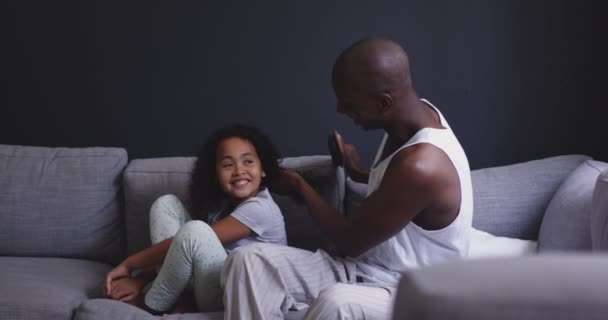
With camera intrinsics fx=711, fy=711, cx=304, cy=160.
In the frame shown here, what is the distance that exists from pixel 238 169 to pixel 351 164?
39 cm

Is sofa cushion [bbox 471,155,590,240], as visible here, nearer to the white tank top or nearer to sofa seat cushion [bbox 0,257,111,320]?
the white tank top

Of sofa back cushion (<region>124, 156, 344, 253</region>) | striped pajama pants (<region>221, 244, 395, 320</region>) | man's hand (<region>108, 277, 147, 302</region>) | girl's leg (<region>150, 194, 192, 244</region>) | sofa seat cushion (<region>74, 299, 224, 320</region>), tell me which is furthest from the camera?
sofa back cushion (<region>124, 156, 344, 253</region>)

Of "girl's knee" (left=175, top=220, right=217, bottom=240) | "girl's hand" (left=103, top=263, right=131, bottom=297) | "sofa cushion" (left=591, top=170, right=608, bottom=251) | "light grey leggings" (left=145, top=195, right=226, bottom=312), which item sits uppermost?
"sofa cushion" (left=591, top=170, right=608, bottom=251)

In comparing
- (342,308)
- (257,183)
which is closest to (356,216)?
(342,308)

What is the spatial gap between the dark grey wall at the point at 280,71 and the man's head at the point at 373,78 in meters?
0.89

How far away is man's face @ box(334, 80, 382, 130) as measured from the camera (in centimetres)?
178

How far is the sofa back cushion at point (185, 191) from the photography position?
2387 millimetres

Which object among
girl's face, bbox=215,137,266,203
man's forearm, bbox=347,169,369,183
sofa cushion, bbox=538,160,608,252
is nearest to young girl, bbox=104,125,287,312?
girl's face, bbox=215,137,266,203

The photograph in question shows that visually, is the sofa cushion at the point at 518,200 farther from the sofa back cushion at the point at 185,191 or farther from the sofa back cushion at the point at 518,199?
the sofa back cushion at the point at 185,191

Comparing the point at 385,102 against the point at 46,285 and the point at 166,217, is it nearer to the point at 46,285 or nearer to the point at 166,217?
the point at 166,217

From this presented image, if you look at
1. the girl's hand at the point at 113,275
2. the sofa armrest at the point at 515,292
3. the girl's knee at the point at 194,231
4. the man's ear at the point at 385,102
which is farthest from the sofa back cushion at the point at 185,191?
the sofa armrest at the point at 515,292

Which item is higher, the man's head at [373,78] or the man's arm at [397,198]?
the man's head at [373,78]

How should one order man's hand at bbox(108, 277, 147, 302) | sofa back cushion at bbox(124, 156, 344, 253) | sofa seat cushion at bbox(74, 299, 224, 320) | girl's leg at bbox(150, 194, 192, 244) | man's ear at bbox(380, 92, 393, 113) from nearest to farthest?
man's ear at bbox(380, 92, 393, 113) → sofa seat cushion at bbox(74, 299, 224, 320) → man's hand at bbox(108, 277, 147, 302) → girl's leg at bbox(150, 194, 192, 244) → sofa back cushion at bbox(124, 156, 344, 253)

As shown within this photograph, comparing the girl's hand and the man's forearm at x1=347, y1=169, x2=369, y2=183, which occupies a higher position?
the man's forearm at x1=347, y1=169, x2=369, y2=183
